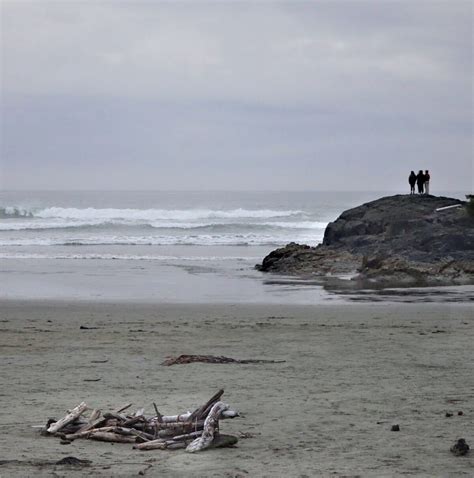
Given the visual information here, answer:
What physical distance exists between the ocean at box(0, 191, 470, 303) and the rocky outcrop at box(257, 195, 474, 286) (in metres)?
1.96

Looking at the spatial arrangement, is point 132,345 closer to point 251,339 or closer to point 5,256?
point 251,339

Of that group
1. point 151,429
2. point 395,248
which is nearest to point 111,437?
point 151,429

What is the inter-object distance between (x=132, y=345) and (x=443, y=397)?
5.16m

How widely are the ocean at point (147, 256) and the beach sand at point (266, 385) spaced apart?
442 cm

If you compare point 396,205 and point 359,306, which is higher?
point 396,205

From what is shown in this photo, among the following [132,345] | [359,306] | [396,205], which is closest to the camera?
[132,345]

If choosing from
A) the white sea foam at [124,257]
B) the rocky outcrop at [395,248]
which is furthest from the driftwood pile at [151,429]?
the white sea foam at [124,257]

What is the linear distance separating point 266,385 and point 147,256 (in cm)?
2501

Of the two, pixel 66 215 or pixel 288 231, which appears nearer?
pixel 288 231

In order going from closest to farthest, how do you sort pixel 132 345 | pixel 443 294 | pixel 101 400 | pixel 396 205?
pixel 101 400, pixel 132 345, pixel 443 294, pixel 396 205

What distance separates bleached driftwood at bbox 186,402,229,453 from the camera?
21.8 ft

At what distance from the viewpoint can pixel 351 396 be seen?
868 centimetres

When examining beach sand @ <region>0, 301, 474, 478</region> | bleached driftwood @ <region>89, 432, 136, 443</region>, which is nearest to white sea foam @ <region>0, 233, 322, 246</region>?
beach sand @ <region>0, 301, 474, 478</region>

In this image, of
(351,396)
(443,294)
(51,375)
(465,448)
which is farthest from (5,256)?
(465,448)
